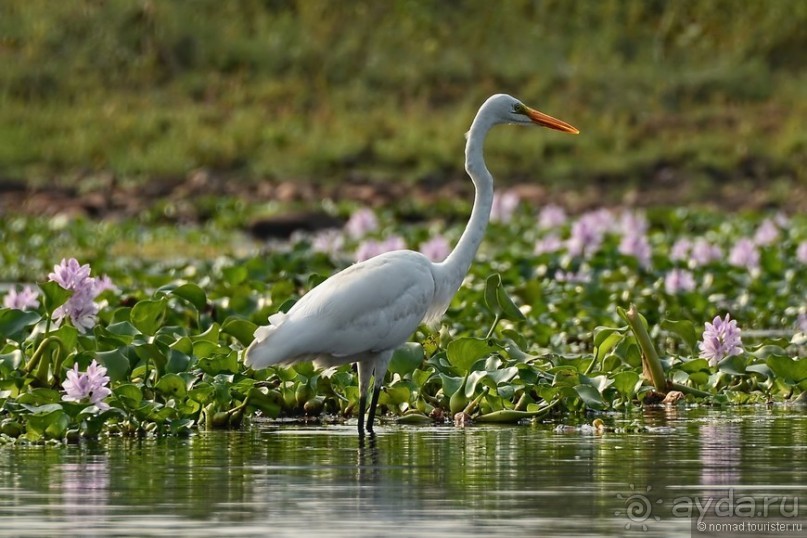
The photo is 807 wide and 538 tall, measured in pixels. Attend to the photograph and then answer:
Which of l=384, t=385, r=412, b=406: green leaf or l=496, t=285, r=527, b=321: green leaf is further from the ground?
l=496, t=285, r=527, b=321: green leaf

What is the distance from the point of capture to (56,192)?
92.7 feet

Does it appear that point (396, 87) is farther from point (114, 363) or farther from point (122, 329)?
point (114, 363)

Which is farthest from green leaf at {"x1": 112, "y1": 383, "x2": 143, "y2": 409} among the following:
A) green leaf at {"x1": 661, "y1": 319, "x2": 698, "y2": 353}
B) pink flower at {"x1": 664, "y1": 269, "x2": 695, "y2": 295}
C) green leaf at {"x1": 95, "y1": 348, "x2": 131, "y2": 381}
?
pink flower at {"x1": 664, "y1": 269, "x2": 695, "y2": 295}

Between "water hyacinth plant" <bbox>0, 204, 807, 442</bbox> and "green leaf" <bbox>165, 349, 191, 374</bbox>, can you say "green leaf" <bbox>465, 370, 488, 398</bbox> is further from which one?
"green leaf" <bbox>165, 349, 191, 374</bbox>

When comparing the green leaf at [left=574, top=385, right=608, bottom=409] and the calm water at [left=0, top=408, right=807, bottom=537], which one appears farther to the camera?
the green leaf at [left=574, top=385, right=608, bottom=409]

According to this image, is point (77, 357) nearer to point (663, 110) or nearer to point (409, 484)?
point (409, 484)

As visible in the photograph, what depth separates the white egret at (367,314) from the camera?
8.14 m

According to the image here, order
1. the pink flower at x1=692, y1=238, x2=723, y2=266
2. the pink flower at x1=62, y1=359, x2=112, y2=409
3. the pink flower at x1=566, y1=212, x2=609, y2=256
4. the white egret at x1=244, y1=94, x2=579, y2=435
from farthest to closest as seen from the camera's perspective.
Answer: the pink flower at x1=566, y1=212, x2=609, y2=256 < the pink flower at x1=692, y1=238, x2=723, y2=266 < the white egret at x1=244, y1=94, x2=579, y2=435 < the pink flower at x1=62, y1=359, x2=112, y2=409

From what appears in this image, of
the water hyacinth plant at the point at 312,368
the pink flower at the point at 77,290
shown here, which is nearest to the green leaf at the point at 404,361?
the water hyacinth plant at the point at 312,368

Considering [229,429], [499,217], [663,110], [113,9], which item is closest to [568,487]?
[229,429]

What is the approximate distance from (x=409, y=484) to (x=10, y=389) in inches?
101

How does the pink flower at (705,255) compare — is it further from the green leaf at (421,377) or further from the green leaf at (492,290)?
the green leaf at (421,377)

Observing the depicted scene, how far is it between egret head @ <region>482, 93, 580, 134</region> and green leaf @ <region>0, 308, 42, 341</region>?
2.54 meters

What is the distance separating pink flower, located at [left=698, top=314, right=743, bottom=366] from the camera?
910 cm
